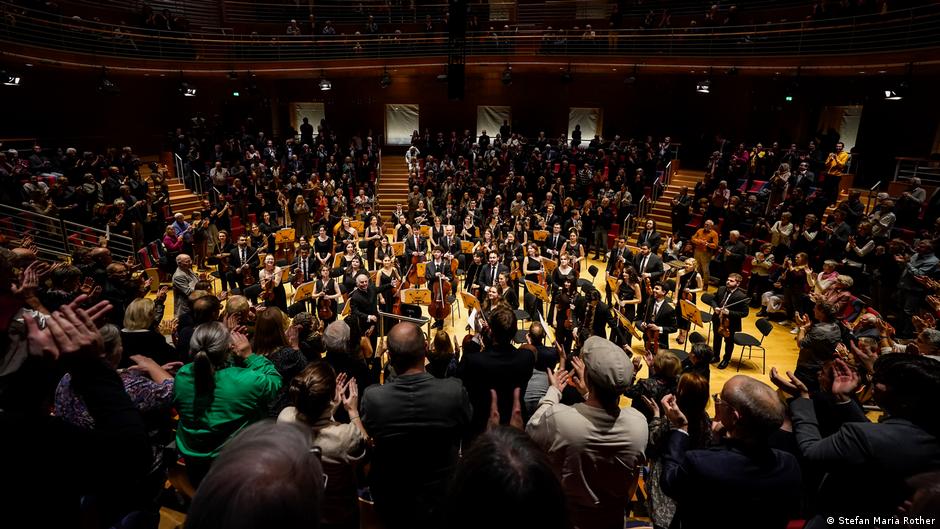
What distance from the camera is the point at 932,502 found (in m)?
1.54

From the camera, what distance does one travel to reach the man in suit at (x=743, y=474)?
2.14 m

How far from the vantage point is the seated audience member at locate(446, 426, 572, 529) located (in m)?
1.24

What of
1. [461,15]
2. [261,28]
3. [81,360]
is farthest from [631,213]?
[261,28]

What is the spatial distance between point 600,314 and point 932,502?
252 inches

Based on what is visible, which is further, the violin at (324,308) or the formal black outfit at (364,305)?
the violin at (324,308)

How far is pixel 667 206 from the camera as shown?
15938mm

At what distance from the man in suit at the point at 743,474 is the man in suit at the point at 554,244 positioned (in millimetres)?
8729

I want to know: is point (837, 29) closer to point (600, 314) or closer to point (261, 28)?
point (600, 314)

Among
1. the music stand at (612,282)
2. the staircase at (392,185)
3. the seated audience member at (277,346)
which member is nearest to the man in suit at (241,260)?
the seated audience member at (277,346)

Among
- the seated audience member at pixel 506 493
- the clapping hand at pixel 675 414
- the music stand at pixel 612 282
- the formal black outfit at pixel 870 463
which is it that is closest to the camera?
the seated audience member at pixel 506 493

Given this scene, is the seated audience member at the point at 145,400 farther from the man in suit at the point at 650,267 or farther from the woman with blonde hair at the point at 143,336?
the man in suit at the point at 650,267

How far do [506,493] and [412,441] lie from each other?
1.35 metres

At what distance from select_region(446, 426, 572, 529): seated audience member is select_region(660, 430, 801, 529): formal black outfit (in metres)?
1.23

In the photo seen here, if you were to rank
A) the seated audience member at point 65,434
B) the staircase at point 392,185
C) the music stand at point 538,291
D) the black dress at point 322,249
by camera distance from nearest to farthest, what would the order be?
the seated audience member at point 65,434
the music stand at point 538,291
the black dress at point 322,249
the staircase at point 392,185
